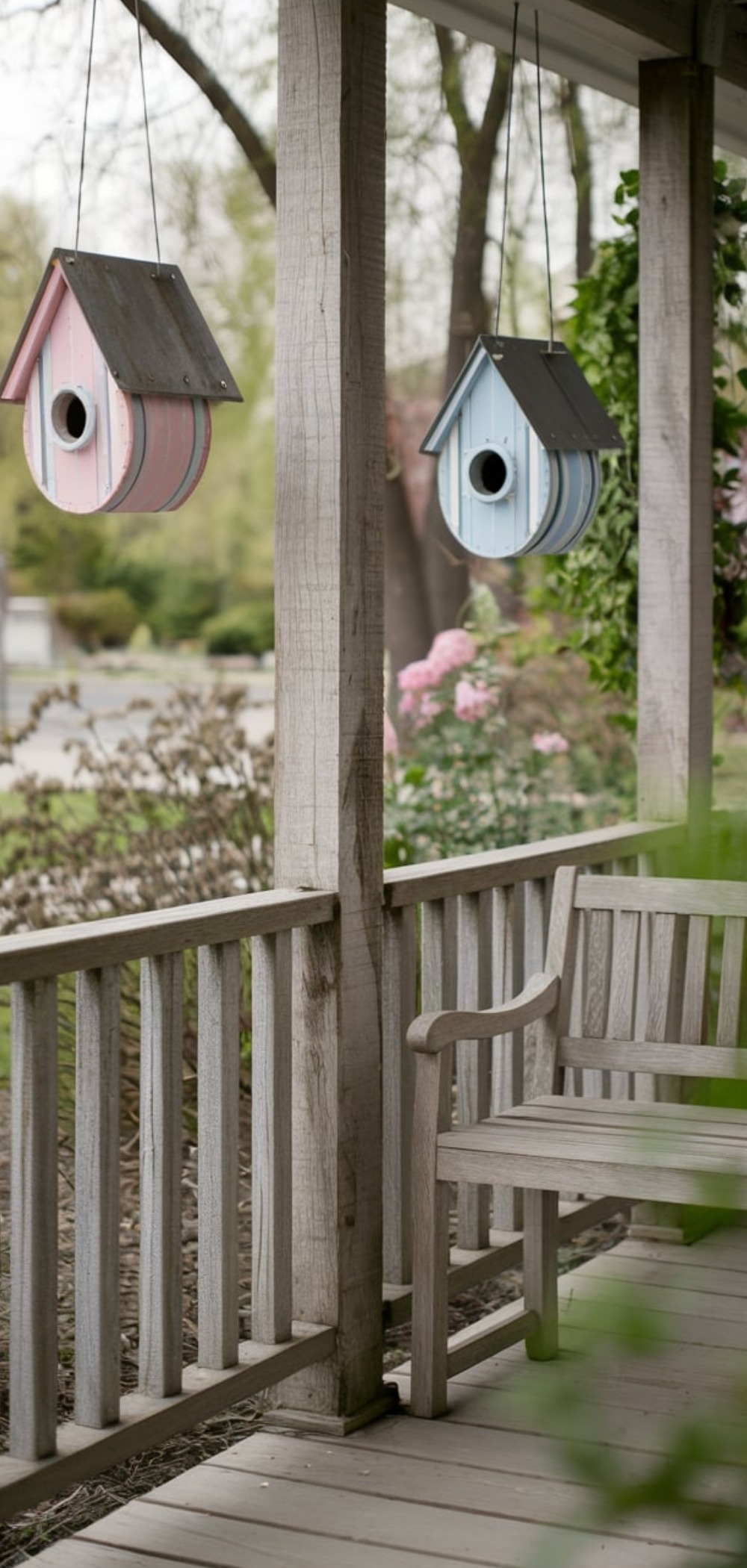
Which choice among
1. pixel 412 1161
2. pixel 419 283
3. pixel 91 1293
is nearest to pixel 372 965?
pixel 412 1161

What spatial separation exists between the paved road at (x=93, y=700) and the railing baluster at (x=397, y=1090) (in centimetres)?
1038

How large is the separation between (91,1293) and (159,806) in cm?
291

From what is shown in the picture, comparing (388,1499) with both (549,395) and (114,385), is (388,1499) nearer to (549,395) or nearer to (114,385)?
(114,385)

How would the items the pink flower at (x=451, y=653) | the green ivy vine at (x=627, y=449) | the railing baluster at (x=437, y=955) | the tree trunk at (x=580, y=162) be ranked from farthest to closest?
the tree trunk at (x=580, y=162)
the pink flower at (x=451, y=653)
the green ivy vine at (x=627, y=449)
the railing baluster at (x=437, y=955)

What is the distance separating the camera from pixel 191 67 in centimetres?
571

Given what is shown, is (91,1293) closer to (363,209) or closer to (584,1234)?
(363,209)

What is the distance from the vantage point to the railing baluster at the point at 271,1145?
2.66m

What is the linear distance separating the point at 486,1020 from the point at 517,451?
0.91 meters

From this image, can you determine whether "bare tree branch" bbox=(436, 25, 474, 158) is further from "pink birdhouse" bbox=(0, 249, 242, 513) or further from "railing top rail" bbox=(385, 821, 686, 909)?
"pink birdhouse" bbox=(0, 249, 242, 513)

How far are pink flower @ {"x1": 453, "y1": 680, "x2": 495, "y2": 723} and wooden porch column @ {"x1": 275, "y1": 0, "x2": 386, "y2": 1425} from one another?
281 centimetres

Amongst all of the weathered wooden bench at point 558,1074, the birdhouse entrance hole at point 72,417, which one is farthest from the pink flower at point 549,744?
the birdhouse entrance hole at point 72,417

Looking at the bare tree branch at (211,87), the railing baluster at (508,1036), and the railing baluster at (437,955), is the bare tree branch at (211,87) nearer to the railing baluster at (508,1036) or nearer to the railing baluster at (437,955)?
the railing baluster at (508,1036)

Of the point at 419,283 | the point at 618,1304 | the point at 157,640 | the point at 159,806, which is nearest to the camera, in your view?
the point at 618,1304

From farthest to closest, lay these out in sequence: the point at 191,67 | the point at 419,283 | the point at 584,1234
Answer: the point at 419,283 → the point at 191,67 → the point at 584,1234
